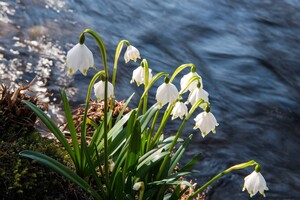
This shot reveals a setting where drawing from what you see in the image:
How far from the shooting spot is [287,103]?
6438 millimetres

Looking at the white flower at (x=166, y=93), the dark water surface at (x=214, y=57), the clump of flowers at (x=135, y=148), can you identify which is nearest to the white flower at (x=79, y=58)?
the clump of flowers at (x=135, y=148)

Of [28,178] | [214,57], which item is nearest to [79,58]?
[28,178]

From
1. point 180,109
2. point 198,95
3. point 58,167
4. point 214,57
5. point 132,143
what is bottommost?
point 214,57

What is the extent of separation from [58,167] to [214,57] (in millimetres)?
4561

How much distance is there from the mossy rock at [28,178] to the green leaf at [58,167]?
0.45 ft

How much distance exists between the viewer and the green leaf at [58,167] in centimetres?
293

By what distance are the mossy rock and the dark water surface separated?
1.45 metres

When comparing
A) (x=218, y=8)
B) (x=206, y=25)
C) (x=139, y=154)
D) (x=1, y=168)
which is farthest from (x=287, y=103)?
(x=1, y=168)

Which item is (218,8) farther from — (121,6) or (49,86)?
(49,86)

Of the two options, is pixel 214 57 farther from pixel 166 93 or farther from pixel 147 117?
pixel 166 93

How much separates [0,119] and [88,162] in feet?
2.42

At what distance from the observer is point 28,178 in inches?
122

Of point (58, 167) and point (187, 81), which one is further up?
point (187, 81)

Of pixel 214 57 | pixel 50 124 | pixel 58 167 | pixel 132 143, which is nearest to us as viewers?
pixel 58 167
